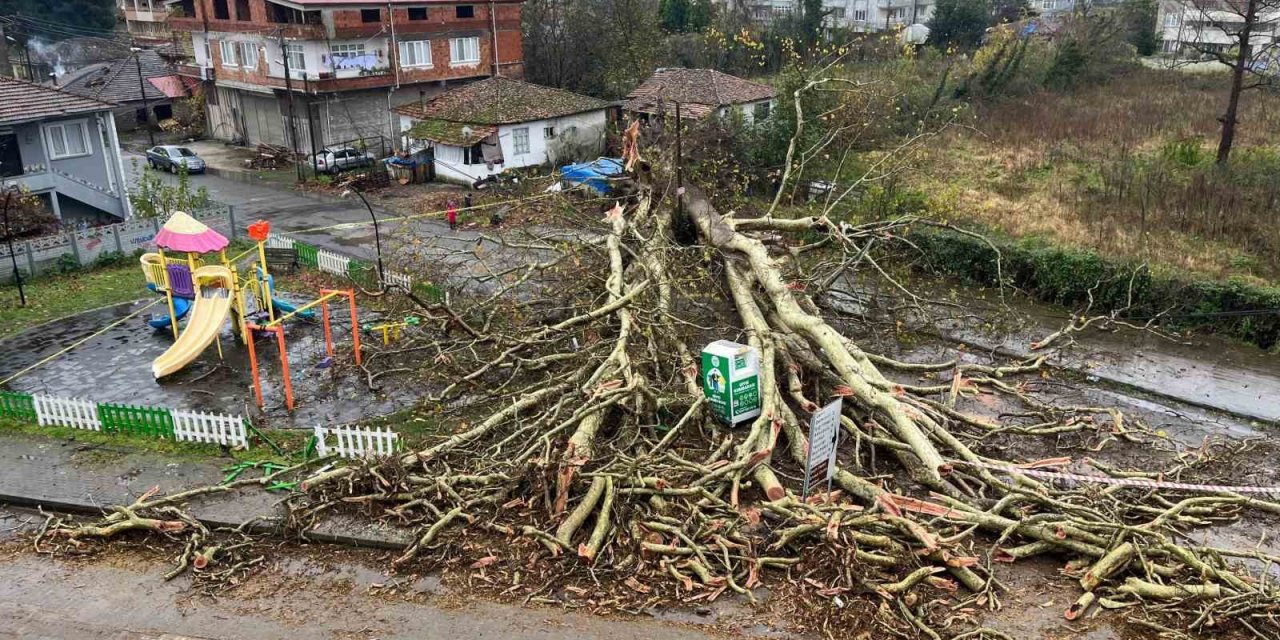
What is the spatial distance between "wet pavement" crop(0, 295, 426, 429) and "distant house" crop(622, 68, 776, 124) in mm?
15083

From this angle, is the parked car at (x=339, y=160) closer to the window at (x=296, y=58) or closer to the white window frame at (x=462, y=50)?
the window at (x=296, y=58)

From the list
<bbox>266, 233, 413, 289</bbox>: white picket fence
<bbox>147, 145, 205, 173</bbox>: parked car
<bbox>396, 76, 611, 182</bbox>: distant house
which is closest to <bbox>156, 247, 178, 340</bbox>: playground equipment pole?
<bbox>266, 233, 413, 289</bbox>: white picket fence

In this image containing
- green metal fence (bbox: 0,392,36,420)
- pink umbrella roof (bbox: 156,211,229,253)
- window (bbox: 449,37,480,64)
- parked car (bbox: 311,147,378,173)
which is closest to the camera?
green metal fence (bbox: 0,392,36,420)

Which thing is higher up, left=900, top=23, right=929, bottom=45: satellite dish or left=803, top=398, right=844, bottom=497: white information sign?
left=900, top=23, right=929, bottom=45: satellite dish

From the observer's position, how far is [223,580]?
873 centimetres

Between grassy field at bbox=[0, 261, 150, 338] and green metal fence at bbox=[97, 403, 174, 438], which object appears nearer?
green metal fence at bbox=[97, 403, 174, 438]

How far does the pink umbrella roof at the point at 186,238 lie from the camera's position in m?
13.8

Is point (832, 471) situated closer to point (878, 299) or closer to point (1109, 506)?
point (1109, 506)

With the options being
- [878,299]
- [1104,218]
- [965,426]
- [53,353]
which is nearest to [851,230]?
[878,299]

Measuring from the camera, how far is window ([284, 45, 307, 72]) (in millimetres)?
30109

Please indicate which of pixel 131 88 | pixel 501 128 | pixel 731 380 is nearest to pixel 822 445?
pixel 731 380

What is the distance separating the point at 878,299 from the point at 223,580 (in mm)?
11557

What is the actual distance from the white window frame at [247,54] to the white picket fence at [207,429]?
24.5 m

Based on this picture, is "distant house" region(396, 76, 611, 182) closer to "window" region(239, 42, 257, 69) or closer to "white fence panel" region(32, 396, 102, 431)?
"window" region(239, 42, 257, 69)
